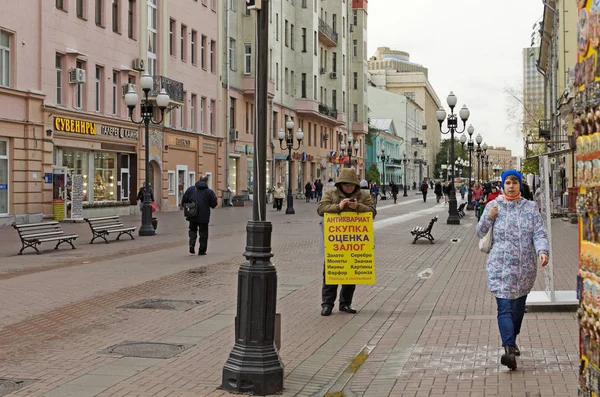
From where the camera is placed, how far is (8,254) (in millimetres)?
18219

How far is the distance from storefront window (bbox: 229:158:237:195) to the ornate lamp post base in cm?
4520

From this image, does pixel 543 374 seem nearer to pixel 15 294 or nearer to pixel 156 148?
pixel 15 294

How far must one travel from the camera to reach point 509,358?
6.59 metres

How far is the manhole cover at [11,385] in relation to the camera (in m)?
6.12

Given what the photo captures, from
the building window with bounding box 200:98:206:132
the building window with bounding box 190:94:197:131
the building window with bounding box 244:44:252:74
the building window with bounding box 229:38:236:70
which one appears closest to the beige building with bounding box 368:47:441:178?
the building window with bounding box 244:44:252:74

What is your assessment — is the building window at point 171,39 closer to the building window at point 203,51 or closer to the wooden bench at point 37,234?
the building window at point 203,51

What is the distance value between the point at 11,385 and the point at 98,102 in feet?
98.3

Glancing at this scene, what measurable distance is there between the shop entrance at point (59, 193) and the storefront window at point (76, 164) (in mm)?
299

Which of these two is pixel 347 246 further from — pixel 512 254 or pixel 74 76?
pixel 74 76

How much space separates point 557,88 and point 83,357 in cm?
4763

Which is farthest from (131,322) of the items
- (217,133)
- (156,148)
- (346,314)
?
(217,133)

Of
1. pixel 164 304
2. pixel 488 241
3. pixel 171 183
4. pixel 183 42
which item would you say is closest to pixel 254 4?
pixel 488 241

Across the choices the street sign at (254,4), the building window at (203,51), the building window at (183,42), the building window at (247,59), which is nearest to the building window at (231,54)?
the building window at (247,59)

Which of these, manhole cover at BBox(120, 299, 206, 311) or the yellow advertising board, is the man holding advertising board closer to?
the yellow advertising board
